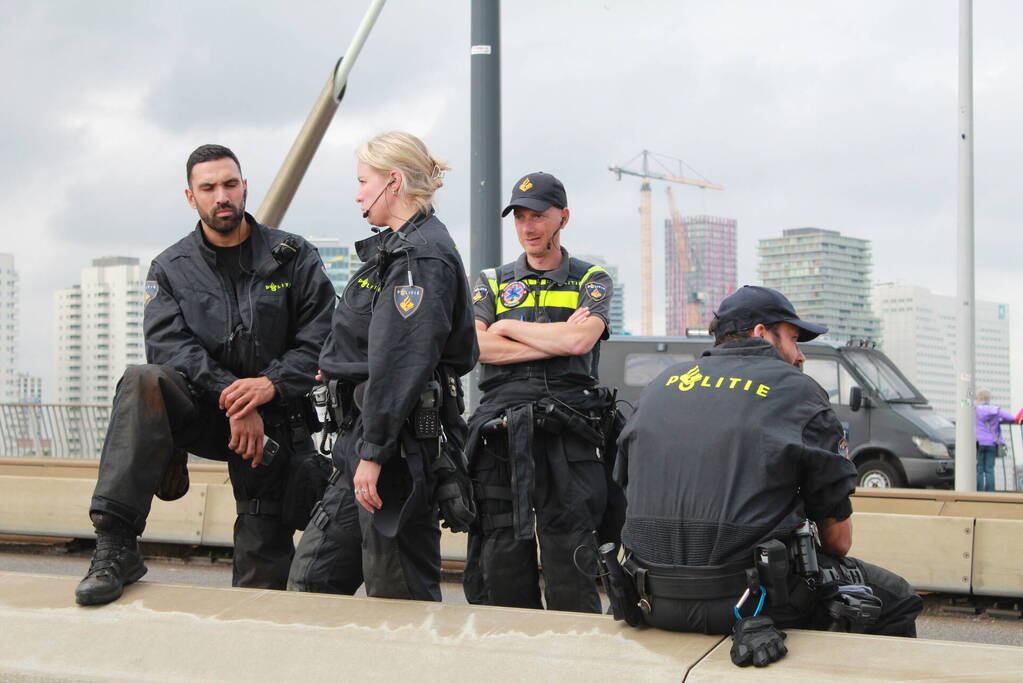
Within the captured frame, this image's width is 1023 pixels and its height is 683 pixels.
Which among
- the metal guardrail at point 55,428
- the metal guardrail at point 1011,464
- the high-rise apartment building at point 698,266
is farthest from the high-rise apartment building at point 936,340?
the high-rise apartment building at point 698,266

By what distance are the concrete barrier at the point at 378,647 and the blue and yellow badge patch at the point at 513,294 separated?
5.75ft

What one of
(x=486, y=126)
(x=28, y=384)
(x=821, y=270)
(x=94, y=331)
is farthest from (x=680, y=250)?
(x=486, y=126)

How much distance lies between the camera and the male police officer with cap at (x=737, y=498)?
347 cm

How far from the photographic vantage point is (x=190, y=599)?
4.10 metres

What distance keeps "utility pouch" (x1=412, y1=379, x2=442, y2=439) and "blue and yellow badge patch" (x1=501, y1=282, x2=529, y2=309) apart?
1.27 meters

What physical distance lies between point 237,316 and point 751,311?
6.75 ft

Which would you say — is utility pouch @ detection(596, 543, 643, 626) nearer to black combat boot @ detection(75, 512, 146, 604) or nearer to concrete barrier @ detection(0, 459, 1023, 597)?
black combat boot @ detection(75, 512, 146, 604)

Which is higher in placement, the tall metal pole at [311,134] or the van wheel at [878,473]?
the tall metal pole at [311,134]

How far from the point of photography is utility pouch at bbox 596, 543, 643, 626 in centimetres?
358

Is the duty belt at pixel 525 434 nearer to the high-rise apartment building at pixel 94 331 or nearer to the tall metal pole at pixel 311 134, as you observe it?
the tall metal pole at pixel 311 134

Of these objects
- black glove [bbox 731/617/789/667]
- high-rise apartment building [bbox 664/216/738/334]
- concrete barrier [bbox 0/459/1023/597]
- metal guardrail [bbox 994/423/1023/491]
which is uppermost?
high-rise apartment building [bbox 664/216/738/334]

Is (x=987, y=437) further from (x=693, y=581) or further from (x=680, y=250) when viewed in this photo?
(x=680, y=250)

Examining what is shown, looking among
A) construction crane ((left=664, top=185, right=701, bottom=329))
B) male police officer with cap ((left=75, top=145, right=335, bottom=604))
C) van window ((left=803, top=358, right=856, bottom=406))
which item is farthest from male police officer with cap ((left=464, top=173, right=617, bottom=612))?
construction crane ((left=664, top=185, right=701, bottom=329))

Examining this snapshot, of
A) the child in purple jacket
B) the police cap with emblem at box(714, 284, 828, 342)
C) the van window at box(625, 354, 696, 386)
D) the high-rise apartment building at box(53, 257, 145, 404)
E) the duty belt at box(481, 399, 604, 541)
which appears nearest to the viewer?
the police cap with emblem at box(714, 284, 828, 342)
